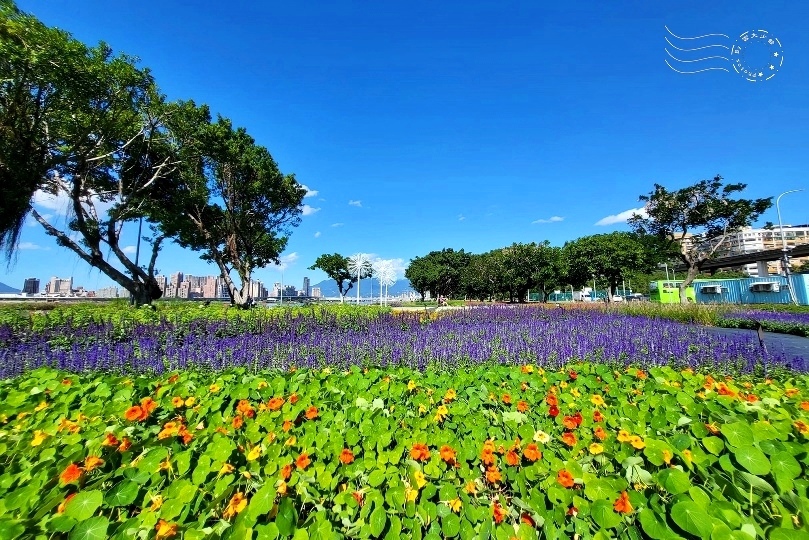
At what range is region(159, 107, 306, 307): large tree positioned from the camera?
677 inches

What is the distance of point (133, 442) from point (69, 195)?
57.2ft

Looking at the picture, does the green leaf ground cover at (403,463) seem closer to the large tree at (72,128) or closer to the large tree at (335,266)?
the large tree at (72,128)

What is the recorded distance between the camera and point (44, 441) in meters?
1.98

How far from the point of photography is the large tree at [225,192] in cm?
1719

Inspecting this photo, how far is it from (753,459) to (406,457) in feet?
5.38

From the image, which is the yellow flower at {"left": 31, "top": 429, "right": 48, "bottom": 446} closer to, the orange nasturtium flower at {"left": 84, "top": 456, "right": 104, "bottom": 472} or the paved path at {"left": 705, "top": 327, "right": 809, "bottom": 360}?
the orange nasturtium flower at {"left": 84, "top": 456, "right": 104, "bottom": 472}

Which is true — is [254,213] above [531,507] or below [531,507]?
above

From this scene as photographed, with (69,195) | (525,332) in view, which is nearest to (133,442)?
(525,332)

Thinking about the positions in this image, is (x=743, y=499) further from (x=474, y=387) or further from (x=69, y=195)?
(x=69, y=195)

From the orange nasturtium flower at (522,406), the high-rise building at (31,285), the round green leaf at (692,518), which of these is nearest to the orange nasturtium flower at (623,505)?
the round green leaf at (692,518)

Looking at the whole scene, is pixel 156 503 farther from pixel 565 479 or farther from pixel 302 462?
pixel 565 479

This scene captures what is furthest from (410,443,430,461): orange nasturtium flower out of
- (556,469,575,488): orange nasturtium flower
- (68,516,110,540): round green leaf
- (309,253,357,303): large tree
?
(309,253,357,303): large tree

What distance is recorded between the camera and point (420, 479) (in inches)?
66.3

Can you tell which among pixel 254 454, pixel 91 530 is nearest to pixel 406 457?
pixel 254 454
